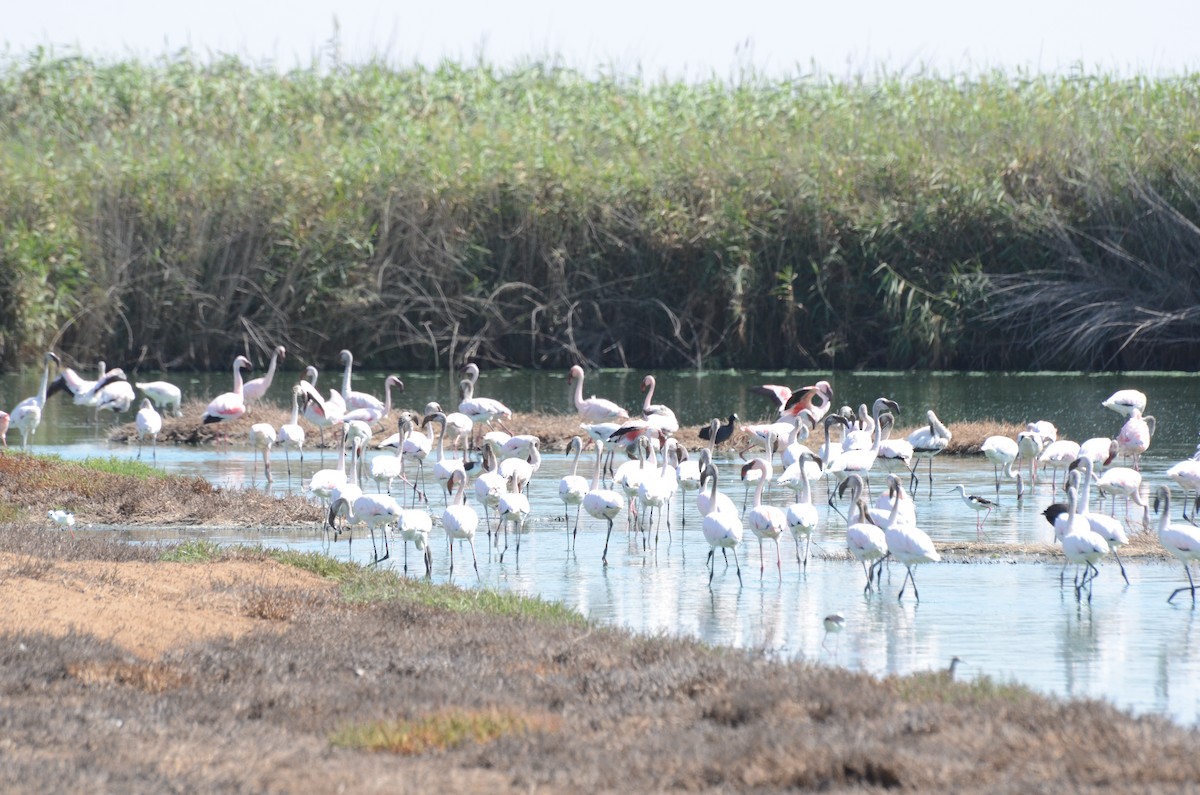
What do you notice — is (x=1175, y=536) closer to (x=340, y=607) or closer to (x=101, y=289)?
(x=340, y=607)

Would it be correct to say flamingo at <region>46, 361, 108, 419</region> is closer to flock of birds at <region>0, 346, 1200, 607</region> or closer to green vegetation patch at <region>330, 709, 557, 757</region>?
flock of birds at <region>0, 346, 1200, 607</region>

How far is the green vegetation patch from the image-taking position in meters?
7.06

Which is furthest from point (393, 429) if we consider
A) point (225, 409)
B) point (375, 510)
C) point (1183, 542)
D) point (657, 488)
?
point (1183, 542)

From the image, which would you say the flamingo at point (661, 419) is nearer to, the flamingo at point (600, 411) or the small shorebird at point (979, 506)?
the flamingo at point (600, 411)

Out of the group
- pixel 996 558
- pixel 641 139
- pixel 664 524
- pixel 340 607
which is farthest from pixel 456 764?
pixel 641 139

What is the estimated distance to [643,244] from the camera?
1394 inches

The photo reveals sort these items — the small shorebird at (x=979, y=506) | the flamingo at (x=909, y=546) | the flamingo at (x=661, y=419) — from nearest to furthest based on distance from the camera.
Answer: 1. the flamingo at (x=909, y=546)
2. the small shorebird at (x=979, y=506)
3. the flamingo at (x=661, y=419)

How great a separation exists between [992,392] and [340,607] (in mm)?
20820

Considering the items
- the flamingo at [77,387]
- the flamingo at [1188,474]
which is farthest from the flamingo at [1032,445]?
the flamingo at [77,387]

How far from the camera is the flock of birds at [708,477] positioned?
12562mm

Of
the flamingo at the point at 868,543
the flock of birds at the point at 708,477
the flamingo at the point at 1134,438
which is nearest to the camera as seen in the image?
the flamingo at the point at 868,543

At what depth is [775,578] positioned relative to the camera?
13164mm

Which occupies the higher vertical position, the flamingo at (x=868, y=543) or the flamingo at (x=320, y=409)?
the flamingo at (x=320, y=409)

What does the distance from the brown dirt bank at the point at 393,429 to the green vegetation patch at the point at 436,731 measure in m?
14.7
